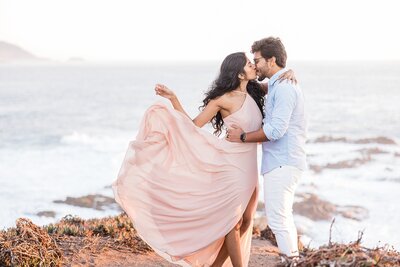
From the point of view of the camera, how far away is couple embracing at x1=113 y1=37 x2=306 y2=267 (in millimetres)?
6227

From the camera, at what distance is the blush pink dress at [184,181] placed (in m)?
6.33

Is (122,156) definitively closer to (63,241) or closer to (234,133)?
(63,241)

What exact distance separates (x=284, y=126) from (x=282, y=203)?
0.76m

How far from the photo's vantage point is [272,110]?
19.9ft

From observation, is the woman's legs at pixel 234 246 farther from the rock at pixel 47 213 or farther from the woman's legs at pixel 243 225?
the rock at pixel 47 213

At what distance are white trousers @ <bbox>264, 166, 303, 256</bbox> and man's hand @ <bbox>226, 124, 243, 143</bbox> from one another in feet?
1.63

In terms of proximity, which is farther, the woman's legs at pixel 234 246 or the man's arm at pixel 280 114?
the woman's legs at pixel 234 246

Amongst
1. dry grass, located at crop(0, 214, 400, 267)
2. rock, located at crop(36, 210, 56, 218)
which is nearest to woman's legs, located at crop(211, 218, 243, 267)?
dry grass, located at crop(0, 214, 400, 267)

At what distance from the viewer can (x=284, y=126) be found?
5891 mm

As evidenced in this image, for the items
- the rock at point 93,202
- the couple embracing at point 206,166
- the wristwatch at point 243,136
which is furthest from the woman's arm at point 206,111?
the rock at point 93,202

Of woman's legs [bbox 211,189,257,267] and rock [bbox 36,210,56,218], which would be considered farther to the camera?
rock [bbox 36,210,56,218]

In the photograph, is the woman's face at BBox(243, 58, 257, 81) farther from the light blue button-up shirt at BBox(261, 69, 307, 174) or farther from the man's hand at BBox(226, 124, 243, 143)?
the man's hand at BBox(226, 124, 243, 143)

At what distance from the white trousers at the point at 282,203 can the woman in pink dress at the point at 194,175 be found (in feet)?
1.22

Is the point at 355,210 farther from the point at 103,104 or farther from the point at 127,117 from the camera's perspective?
the point at 103,104
